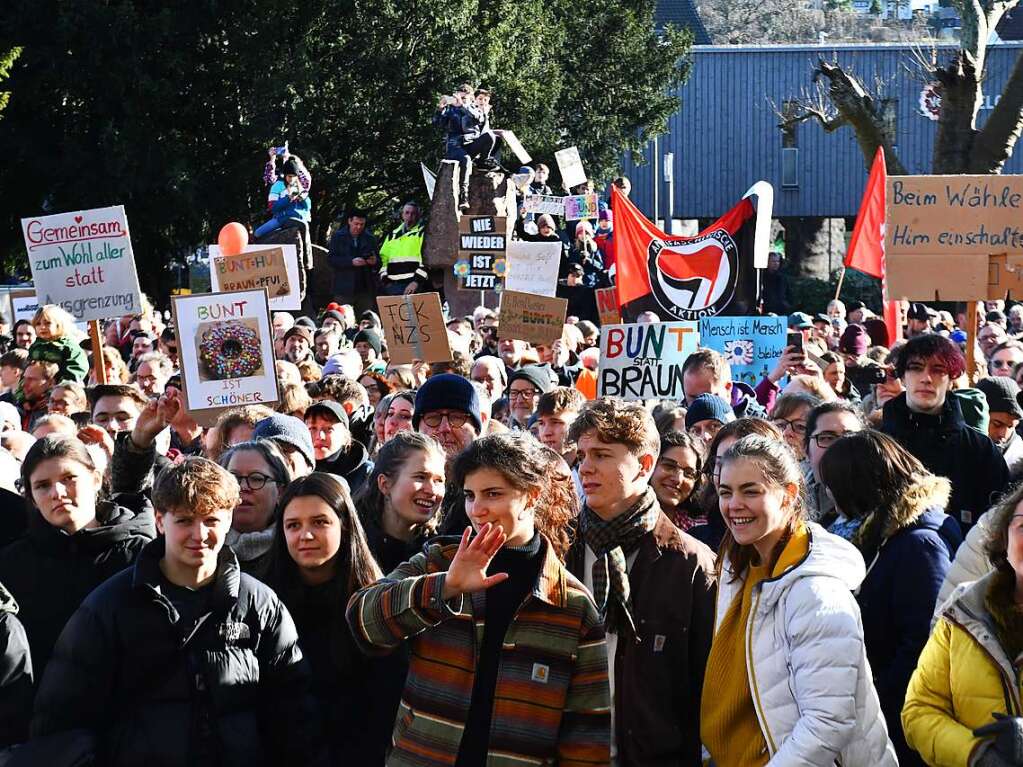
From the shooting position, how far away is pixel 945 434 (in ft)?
20.5

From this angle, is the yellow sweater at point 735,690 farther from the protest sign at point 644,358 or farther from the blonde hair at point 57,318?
the blonde hair at point 57,318

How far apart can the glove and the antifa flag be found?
25.3ft

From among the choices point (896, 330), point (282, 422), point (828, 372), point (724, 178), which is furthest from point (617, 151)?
point (282, 422)

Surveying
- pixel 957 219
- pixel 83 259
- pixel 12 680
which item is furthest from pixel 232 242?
pixel 12 680

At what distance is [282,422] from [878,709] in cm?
292

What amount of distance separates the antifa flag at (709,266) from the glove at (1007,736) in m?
7.72

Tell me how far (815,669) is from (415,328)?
762 cm

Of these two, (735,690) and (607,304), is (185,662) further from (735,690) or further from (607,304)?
(607,304)

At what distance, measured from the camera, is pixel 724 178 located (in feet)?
152

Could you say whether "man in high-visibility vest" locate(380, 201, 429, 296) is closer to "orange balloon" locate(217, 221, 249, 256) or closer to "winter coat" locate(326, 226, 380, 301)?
"winter coat" locate(326, 226, 380, 301)

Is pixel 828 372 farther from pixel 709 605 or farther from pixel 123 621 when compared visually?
pixel 123 621

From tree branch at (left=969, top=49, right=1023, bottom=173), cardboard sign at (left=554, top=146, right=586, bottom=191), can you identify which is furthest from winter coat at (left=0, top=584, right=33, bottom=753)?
cardboard sign at (left=554, top=146, right=586, bottom=191)

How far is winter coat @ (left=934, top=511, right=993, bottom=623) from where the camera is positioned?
403 cm

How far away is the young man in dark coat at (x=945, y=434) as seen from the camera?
616 centimetres
